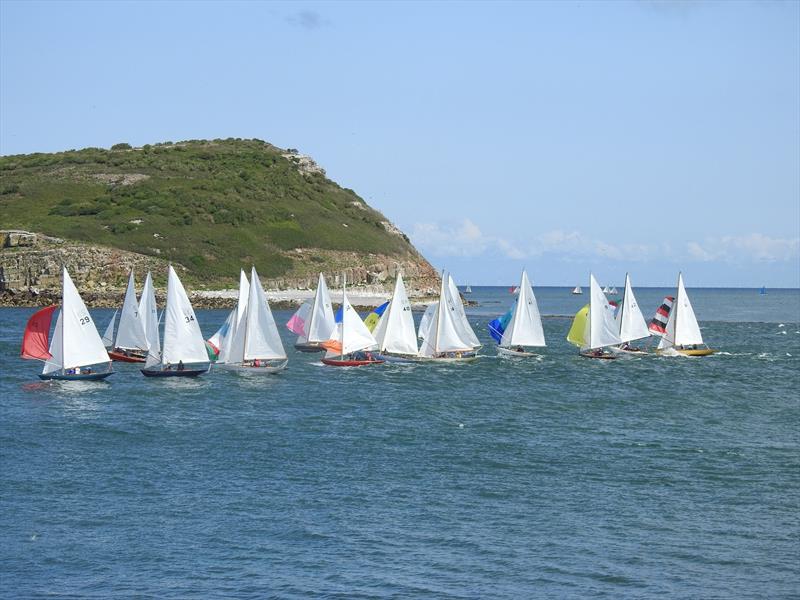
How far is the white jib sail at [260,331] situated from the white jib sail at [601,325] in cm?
2946

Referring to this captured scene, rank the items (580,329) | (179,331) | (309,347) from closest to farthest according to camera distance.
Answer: (179,331), (309,347), (580,329)

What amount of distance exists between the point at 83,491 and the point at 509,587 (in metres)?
18.2

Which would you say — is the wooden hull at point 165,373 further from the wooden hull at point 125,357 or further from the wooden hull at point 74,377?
the wooden hull at point 125,357

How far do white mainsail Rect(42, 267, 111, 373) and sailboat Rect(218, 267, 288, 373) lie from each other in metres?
10.3

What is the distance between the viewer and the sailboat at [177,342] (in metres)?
70.4

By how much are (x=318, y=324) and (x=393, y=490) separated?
172 ft

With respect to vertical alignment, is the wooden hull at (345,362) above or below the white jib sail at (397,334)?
below

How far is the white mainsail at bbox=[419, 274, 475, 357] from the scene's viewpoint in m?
86.5

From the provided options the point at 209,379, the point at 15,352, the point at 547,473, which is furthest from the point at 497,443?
the point at 15,352

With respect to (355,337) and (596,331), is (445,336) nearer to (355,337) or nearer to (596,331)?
(355,337)

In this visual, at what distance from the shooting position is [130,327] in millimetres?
80500

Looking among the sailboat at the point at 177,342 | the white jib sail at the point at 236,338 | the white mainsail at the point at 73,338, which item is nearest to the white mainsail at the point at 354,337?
the white jib sail at the point at 236,338

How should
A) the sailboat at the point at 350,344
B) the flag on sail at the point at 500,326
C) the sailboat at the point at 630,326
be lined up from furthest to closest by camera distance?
the sailboat at the point at 630,326 → the flag on sail at the point at 500,326 → the sailboat at the point at 350,344

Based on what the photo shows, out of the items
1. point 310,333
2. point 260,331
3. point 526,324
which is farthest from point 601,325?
point 260,331
